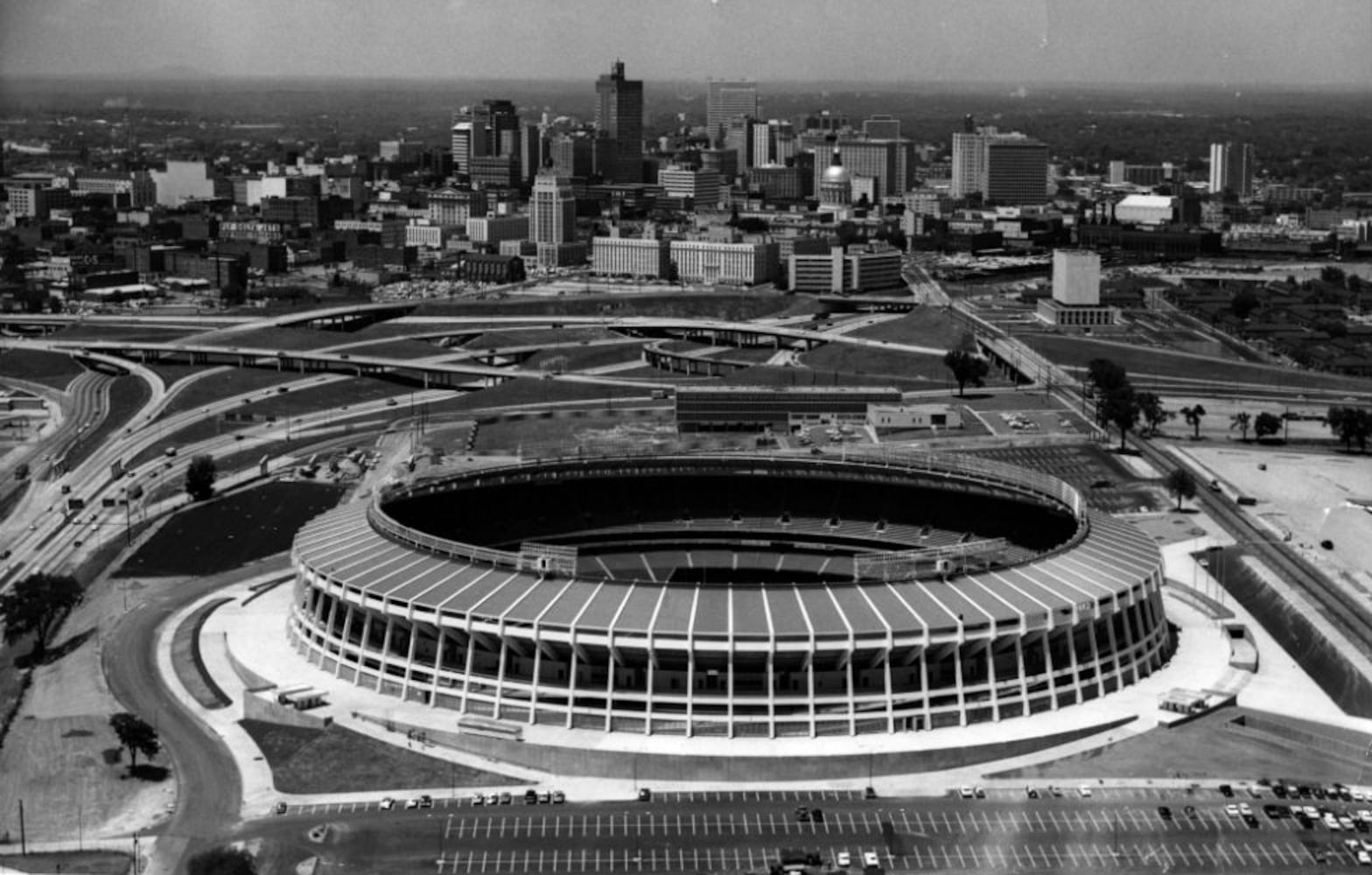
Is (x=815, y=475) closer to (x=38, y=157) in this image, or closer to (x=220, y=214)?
(x=38, y=157)

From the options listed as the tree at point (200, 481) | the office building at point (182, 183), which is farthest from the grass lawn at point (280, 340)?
the office building at point (182, 183)

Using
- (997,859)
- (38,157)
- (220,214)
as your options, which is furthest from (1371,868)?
(220,214)

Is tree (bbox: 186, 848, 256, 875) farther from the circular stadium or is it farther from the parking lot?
the circular stadium

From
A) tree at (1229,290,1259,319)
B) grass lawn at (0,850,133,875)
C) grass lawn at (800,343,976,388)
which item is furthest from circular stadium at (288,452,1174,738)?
tree at (1229,290,1259,319)

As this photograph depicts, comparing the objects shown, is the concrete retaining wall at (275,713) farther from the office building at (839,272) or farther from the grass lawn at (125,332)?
the office building at (839,272)

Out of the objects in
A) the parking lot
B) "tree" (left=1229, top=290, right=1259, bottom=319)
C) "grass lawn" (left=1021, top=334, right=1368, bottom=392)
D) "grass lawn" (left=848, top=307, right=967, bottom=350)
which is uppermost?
"tree" (left=1229, top=290, right=1259, bottom=319)

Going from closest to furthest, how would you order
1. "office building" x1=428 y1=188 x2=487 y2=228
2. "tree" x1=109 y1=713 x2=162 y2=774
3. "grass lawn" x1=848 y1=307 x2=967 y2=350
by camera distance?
"tree" x1=109 y1=713 x2=162 y2=774
"grass lawn" x1=848 y1=307 x2=967 y2=350
"office building" x1=428 y1=188 x2=487 y2=228

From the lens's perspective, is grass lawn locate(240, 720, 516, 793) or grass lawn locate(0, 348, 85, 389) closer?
grass lawn locate(240, 720, 516, 793)
